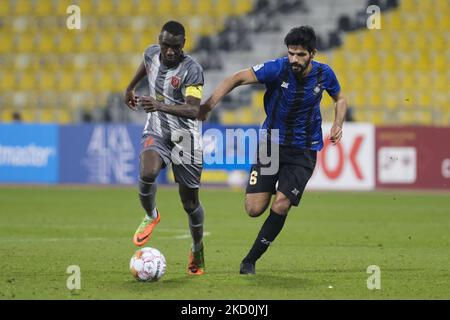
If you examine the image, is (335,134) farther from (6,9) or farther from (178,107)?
(6,9)

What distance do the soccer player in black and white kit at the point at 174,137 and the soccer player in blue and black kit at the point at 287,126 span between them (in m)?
0.43

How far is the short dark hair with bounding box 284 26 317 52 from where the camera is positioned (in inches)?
337

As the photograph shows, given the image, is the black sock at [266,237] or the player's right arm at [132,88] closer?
the black sock at [266,237]

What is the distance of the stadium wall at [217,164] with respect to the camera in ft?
69.7

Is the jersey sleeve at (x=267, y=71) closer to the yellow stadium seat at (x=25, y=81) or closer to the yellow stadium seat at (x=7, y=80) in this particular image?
the yellow stadium seat at (x=25, y=81)

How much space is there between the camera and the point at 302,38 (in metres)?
8.55

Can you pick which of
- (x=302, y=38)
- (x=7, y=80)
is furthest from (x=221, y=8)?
(x=302, y=38)

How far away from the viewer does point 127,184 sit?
2238 centimetres

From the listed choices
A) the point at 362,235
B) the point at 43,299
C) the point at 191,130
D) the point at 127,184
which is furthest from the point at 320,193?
the point at 43,299

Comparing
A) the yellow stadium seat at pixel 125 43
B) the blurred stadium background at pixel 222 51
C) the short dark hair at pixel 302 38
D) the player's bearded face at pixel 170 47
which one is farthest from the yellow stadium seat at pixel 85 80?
the short dark hair at pixel 302 38

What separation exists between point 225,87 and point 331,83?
112 cm

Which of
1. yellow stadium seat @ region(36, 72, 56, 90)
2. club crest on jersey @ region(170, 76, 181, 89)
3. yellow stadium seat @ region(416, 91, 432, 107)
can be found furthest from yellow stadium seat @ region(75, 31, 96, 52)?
club crest on jersey @ region(170, 76, 181, 89)

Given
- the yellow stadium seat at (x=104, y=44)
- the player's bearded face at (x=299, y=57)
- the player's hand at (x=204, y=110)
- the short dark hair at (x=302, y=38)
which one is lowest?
the player's hand at (x=204, y=110)

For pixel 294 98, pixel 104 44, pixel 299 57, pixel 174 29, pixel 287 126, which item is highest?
pixel 104 44
